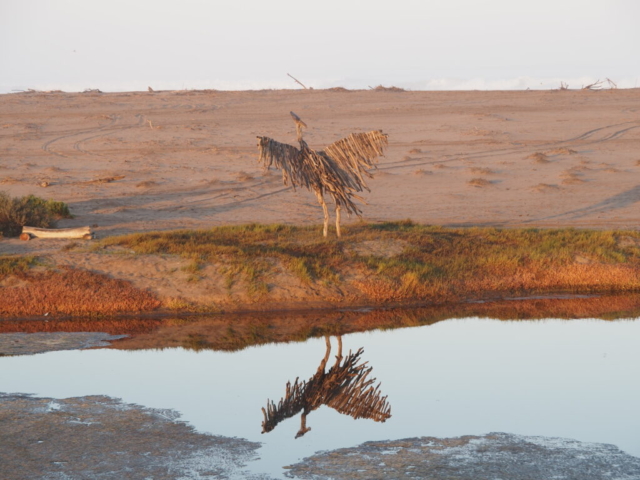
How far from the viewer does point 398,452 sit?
8219 mm

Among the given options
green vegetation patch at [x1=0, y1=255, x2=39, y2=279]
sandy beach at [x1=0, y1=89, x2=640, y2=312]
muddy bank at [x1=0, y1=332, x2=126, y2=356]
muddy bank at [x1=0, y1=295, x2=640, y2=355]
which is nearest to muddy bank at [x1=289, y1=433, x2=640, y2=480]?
muddy bank at [x1=0, y1=295, x2=640, y2=355]

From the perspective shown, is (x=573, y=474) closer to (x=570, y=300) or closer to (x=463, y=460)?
(x=463, y=460)

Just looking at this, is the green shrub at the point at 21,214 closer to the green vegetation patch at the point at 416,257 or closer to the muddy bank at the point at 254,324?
the green vegetation patch at the point at 416,257

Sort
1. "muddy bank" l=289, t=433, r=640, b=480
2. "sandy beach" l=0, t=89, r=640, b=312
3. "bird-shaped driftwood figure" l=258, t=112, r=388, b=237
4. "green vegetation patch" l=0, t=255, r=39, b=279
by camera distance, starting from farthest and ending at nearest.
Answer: "sandy beach" l=0, t=89, r=640, b=312, "bird-shaped driftwood figure" l=258, t=112, r=388, b=237, "green vegetation patch" l=0, t=255, r=39, b=279, "muddy bank" l=289, t=433, r=640, b=480

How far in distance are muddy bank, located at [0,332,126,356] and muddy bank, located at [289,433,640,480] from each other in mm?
5594

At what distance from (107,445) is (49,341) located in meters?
4.73

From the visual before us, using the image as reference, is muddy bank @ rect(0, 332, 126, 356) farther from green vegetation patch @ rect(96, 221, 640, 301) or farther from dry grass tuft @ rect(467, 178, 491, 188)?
dry grass tuft @ rect(467, 178, 491, 188)

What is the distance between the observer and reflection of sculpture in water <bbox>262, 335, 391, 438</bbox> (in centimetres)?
946

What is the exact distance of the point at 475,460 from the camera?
7.99 meters

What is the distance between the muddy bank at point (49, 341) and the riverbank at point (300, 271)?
134 centimetres

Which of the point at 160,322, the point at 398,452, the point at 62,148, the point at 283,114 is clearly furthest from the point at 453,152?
the point at 398,452

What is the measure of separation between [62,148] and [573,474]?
27068 millimetres

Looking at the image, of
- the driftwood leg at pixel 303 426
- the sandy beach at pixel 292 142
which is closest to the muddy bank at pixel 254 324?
the sandy beach at pixel 292 142

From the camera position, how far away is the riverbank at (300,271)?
14.6m
